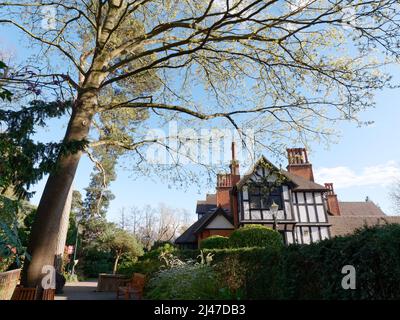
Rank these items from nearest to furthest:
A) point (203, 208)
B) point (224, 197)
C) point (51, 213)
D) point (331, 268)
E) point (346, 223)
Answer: point (331, 268), point (51, 213), point (346, 223), point (224, 197), point (203, 208)

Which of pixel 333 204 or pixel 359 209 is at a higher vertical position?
pixel 359 209

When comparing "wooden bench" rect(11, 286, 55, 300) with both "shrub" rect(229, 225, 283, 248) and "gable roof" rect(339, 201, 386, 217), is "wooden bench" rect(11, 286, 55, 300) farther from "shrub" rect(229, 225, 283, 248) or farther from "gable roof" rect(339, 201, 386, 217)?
"gable roof" rect(339, 201, 386, 217)

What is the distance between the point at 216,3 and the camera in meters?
6.99

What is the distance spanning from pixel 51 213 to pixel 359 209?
35.4m

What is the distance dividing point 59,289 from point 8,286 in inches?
179

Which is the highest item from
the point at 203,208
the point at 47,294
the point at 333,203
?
the point at 203,208

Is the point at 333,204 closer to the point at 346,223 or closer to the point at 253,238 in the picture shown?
the point at 346,223

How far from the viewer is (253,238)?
47.2 ft

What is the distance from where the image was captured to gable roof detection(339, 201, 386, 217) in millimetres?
31719

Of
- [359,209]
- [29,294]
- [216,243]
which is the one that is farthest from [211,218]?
[359,209]

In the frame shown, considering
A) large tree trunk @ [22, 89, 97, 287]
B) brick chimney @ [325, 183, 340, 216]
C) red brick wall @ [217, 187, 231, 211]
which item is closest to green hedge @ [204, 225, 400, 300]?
large tree trunk @ [22, 89, 97, 287]

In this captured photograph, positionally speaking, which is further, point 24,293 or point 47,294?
point 47,294
